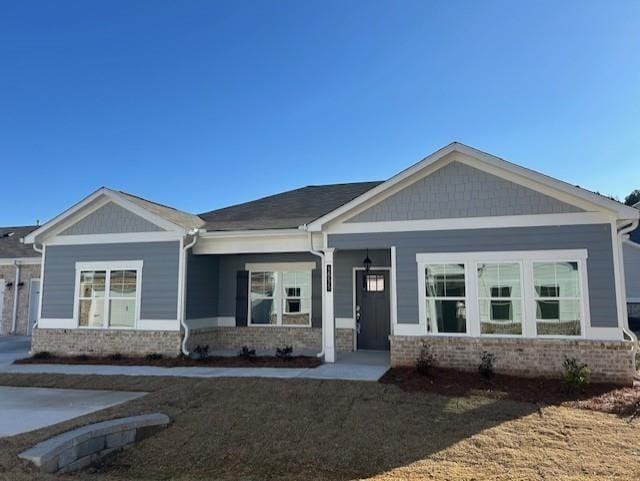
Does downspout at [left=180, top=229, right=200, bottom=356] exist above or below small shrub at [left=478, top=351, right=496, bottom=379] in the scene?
above

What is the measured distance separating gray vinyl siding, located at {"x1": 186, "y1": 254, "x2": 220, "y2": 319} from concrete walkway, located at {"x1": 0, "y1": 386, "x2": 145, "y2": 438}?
Result: 3976 mm

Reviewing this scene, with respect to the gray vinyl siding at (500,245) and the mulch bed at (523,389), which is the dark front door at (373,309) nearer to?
the gray vinyl siding at (500,245)

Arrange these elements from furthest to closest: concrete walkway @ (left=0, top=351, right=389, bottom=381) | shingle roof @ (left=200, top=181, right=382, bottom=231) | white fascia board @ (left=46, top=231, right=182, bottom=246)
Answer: shingle roof @ (left=200, top=181, right=382, bottom=231) < white fascia board @ (left=46, top=231, right=182, bottom=246) < concrete walkway @ (left=0, top=351, right=389, bottom=381)

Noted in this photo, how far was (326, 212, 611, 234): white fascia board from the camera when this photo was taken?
938 cm

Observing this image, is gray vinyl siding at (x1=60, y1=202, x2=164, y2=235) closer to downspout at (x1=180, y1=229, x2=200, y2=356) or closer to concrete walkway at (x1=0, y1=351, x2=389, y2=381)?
downspout at (x1=180, y1=229, x2=200, y2=356)

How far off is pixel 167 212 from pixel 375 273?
6.39m

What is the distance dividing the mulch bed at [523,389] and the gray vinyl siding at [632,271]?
15.3 metres

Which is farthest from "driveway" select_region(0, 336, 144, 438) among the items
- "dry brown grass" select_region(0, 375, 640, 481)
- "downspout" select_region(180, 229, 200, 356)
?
"downspout" select_region(180, 229, 200, 356)

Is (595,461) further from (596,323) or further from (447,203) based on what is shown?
(447,203)

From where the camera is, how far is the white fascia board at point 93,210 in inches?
Result: 487

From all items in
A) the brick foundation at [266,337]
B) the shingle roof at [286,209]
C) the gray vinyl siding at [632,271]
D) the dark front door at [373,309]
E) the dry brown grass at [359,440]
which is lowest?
the dry brown grass at [359,440]

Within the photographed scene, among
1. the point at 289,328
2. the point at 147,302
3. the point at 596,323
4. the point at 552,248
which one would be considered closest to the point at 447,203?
the point at 552,248

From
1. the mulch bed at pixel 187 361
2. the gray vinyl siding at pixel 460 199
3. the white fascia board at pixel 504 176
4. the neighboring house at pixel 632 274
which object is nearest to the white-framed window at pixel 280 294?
the mulch bed at pixel 187 361

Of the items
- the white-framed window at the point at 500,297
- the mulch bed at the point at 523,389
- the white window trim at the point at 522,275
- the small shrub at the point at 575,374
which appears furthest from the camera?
the white-framed window at the point at 500,297
